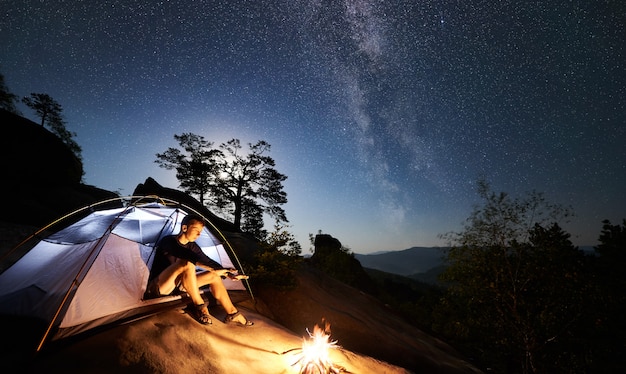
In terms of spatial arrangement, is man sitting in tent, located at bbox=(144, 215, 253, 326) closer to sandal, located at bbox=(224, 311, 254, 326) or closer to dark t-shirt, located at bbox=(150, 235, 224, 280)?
dark t-shirt, located at bbox=(150, 235, 224, 280)

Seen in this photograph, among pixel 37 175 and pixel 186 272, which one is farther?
pixel 37 175

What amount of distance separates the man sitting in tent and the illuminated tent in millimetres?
224

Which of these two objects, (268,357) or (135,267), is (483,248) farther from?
(135,267)

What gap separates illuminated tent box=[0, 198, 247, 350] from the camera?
4414 mm

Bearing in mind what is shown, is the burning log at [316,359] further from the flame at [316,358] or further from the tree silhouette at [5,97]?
the tree silhouette at [5,97]

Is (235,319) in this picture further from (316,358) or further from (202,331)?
(316,358)

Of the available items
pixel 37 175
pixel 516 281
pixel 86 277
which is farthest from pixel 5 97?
pixel 516 281

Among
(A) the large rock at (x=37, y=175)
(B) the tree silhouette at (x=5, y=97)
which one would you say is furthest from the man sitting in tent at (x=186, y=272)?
(B) the tree silhouette at (x=5, y=97)

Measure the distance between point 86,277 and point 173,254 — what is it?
58.0 inches

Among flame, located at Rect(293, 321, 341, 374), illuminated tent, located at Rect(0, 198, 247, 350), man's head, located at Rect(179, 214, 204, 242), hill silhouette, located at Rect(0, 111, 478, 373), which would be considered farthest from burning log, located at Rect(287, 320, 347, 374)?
man's head, located at Rect(179, 214, 204, 242)

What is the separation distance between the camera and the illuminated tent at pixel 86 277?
4414 mm

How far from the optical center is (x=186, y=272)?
5379mm

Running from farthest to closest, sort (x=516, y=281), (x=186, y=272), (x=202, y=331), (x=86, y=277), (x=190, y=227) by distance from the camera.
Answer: (x=516, y=281) → (x=190, y=227) → (x=186, y=272) → (x=202, y=331) → (x=86, y=277)

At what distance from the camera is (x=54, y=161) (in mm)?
18703
